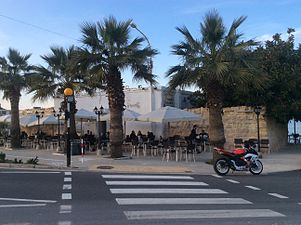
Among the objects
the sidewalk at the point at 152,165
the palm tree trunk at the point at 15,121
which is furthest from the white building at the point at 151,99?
the sidewalk at the point at 152,165

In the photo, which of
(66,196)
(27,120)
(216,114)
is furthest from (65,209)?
(27,120)

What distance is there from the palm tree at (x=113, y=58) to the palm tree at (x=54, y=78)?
507cm

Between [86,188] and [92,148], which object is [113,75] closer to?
[92,148]

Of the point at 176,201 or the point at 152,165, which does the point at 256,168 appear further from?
the point at 176,201

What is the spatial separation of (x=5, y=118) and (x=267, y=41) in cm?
2336

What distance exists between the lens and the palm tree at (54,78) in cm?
2838

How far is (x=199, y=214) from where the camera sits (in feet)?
32.0

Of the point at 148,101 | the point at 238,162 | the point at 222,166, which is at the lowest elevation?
the point at 222,166

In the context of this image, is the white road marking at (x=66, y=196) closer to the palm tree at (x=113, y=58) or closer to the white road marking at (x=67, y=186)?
the white road marking at (x=67, y=186)

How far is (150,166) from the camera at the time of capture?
20281mm

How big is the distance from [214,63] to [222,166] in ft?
15.1

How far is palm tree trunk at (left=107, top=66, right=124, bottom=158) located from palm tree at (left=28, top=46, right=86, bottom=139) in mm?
5202

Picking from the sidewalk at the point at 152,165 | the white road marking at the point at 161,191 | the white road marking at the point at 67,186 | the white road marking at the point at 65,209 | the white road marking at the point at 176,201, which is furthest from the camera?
the sidewalk at the point at 152,165

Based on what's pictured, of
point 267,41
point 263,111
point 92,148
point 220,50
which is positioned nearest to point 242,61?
point 220,50
